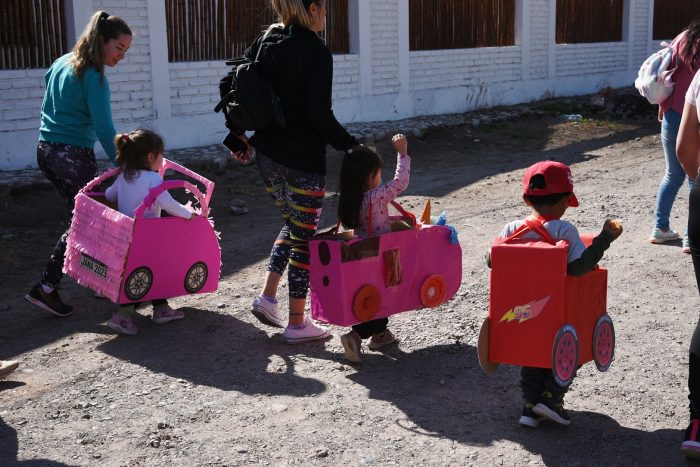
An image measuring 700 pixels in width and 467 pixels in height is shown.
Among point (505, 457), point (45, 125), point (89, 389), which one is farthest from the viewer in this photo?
point (45, 125)

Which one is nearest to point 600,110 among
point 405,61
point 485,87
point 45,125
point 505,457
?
point 485,87

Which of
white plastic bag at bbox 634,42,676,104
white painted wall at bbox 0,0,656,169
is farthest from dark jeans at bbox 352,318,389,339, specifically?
white painted wall at bbox 0,0,656,169

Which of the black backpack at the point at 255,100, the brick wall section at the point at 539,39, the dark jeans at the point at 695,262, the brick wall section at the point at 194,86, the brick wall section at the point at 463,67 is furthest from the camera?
the brick wall section at the point at 539,39

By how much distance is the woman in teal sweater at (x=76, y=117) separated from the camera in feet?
17.9

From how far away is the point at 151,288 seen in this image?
5.34 meters

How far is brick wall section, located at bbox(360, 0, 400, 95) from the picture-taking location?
1426 cm

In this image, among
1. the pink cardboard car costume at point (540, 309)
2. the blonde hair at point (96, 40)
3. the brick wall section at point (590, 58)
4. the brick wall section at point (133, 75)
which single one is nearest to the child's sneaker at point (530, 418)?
the pink cardboard car costume at point (540, 309)

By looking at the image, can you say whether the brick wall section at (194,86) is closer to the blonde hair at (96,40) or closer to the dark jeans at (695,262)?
the blonde hair at (96,40)

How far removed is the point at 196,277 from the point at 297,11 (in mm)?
1802

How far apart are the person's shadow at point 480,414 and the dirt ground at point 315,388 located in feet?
0.03

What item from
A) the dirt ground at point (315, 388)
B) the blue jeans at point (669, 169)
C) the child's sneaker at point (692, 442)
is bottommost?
the dirt ground at point (315, 388)

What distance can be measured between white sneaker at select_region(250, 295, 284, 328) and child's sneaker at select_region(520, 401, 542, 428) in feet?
5.89

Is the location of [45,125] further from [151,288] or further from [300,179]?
[300,179]

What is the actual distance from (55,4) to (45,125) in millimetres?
4753
